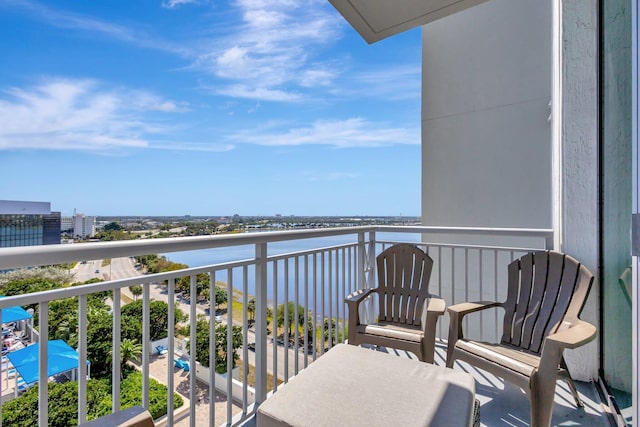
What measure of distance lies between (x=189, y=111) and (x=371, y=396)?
85.4 feet

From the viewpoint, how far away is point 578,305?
2.18m

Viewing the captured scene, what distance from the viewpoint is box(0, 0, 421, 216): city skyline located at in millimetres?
13719

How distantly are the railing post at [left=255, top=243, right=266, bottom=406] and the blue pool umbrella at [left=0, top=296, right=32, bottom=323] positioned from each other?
1162 mm

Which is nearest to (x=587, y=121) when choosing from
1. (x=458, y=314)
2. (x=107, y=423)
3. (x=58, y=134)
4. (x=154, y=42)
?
(x=458, y=314)

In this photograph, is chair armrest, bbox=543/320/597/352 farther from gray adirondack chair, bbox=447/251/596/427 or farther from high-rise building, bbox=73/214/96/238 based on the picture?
high-rise building, bbox=73/214/96/238

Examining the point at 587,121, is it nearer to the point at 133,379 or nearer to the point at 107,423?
the point at 107,423

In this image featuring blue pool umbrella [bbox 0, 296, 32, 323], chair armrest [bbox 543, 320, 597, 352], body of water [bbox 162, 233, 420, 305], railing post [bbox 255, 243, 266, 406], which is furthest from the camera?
railing post [bbox 255, 243, 266, 406]

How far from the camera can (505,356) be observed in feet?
6.97

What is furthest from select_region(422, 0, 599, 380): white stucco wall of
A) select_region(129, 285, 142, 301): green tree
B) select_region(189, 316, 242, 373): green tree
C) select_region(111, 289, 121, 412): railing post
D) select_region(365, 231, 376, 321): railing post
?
select_region(111, 289, 121, 412): railing post

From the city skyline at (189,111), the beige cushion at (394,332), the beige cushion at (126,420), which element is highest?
the city skyline at (189,111)

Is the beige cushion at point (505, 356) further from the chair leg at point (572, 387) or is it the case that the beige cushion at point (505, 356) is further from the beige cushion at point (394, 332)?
the beige cushion at point (394, 332)

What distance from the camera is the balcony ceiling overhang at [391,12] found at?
2.74 m

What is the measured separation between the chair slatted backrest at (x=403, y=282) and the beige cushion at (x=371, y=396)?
137 cm

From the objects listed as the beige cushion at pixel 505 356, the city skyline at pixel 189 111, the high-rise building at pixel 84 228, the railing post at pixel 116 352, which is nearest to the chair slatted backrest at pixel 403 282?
the beige cushion at pixel 505 356
